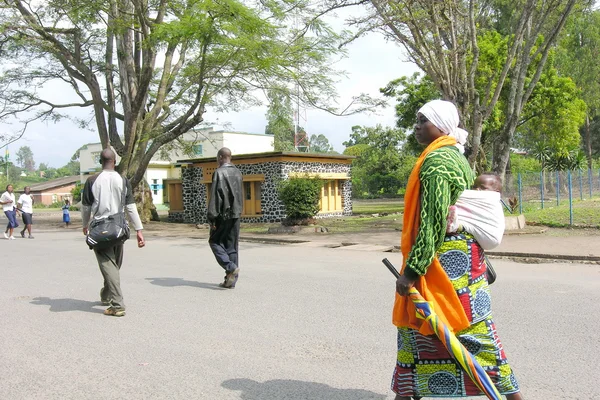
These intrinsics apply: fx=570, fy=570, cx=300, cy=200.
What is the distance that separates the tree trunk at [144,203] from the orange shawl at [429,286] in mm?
24873

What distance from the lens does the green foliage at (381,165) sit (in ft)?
161

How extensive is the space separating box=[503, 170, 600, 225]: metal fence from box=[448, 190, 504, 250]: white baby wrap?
53.8 ft

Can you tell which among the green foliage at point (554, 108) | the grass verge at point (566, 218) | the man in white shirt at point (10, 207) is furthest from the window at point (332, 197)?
the man in white shirt at point (10, 207)

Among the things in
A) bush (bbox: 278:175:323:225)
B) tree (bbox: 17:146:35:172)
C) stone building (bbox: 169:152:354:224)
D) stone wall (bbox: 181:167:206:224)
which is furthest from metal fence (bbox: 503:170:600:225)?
tree (bbox: 17:146:35:172)

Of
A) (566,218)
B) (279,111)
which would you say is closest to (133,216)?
(566,218)

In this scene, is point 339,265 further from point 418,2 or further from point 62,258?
point 418,2

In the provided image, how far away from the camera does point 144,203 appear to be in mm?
28016

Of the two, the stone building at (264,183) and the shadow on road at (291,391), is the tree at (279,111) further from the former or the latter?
the shadow on road at (291,391)

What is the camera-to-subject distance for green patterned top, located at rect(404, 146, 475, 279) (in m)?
3.01

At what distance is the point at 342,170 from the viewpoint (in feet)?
97.1

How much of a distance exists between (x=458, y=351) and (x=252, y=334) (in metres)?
3.00

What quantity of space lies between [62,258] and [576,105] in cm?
2910

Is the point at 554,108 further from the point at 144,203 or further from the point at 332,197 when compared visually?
the point at 144,203

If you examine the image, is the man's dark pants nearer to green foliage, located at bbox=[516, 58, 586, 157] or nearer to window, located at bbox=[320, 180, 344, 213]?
window, located at bbox=[320, 180, 344, 213]
